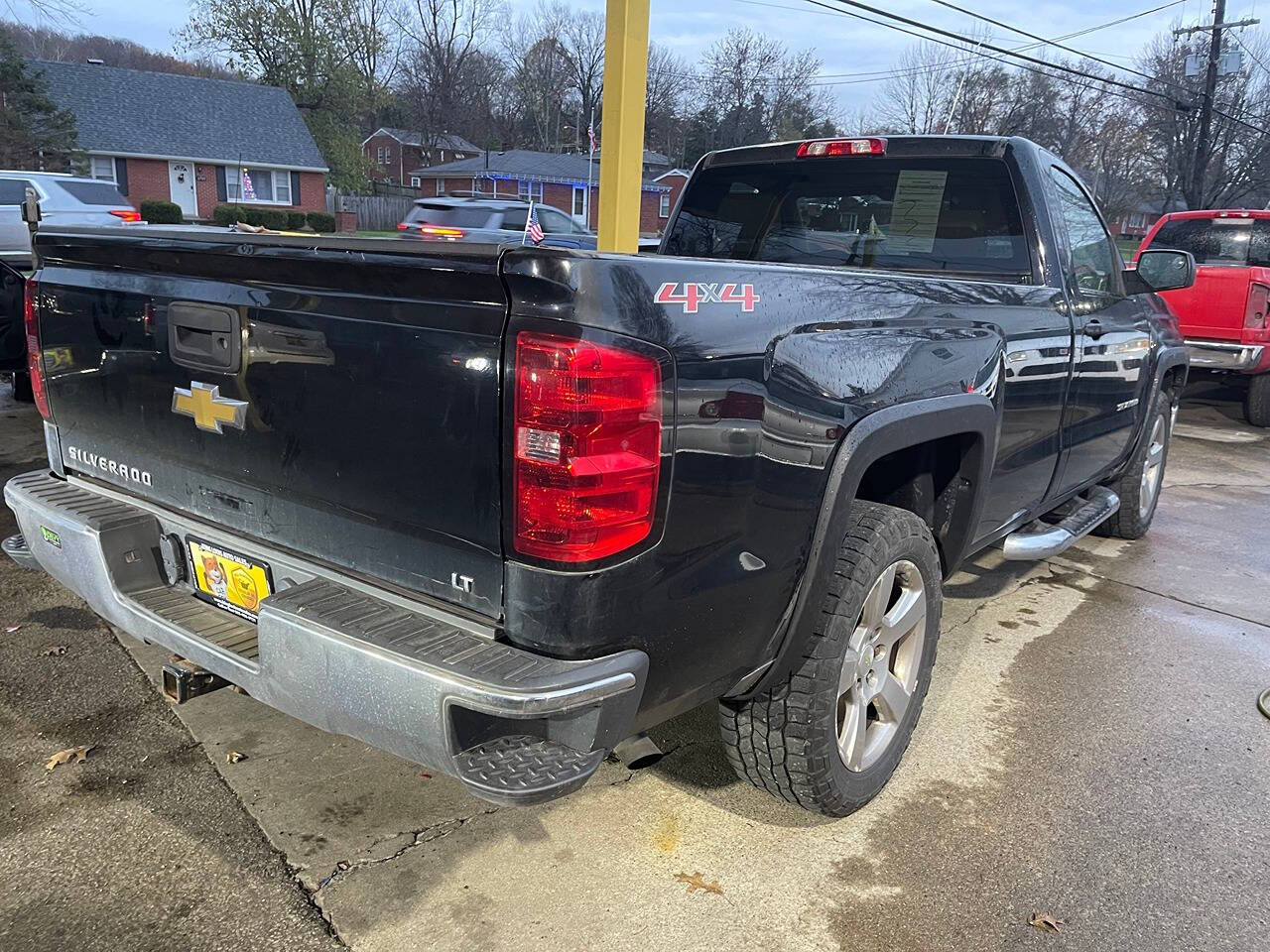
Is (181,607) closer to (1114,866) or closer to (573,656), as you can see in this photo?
(573,656)

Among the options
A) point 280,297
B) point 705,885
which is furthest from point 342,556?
point 705,885

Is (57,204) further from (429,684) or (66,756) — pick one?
(429,684)

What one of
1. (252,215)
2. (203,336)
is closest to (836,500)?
(203,336)

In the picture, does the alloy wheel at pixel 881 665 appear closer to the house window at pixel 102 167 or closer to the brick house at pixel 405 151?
the house window at pixel 102 167

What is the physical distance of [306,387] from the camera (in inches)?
86.8

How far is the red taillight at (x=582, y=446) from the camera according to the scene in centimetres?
181

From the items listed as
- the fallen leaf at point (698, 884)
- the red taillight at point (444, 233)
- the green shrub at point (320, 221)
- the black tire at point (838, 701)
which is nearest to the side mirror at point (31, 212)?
the red taillight at point (444, 233)

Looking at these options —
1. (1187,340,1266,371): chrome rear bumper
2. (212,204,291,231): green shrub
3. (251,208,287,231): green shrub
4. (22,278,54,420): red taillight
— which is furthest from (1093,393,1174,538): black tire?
(212,204,291,231): green shrub

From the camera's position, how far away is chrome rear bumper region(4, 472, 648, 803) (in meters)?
1.86

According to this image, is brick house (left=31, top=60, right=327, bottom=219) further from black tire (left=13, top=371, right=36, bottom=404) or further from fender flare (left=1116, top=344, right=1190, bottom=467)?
fender flare (left=1116, top=344, right=1190, bottom=467)

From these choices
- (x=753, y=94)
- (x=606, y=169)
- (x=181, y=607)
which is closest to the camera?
(x=181, y=607)

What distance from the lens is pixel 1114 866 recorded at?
107 inches

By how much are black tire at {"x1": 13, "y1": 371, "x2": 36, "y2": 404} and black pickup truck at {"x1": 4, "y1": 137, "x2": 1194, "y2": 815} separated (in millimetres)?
5524

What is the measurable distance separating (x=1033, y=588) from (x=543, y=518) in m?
3.97
